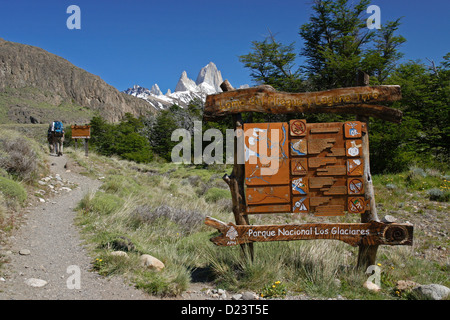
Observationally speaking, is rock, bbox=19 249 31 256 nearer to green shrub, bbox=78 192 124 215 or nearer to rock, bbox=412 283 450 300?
green shrub, bbox=78 192 124 215

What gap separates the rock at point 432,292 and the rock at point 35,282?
5004 mm

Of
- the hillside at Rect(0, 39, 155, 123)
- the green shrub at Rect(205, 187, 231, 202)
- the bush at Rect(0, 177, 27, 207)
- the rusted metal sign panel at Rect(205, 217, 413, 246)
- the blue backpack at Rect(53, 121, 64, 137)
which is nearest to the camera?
the rusted metal sign panel at Rect(205, 217, 413, 246)

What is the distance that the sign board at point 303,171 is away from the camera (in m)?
4.79

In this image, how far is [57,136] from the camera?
54.2 feet

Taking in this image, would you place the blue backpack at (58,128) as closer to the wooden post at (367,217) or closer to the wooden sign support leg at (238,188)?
the wooden sign support leg at (238,188)

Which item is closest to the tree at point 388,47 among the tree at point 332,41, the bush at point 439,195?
the tree at point 332,41

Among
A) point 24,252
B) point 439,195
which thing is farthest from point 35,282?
point 439,195

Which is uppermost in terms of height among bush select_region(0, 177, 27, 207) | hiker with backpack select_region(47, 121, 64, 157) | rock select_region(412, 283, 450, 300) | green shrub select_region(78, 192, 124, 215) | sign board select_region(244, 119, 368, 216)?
hiker with backpack select_region(47, 121, 64, 157)

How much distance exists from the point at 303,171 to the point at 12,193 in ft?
22.4

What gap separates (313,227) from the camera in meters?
4.63

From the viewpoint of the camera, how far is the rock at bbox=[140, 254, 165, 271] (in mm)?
4807

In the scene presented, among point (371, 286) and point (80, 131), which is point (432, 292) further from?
point (80, 131)

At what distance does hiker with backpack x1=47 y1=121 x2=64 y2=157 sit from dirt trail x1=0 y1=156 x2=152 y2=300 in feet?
31.6

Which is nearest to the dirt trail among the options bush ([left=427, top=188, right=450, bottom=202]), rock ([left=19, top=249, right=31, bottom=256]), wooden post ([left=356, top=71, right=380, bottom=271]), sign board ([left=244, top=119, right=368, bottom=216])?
Answer: rock ([left=19, top=249, right=31, bottom=256])
